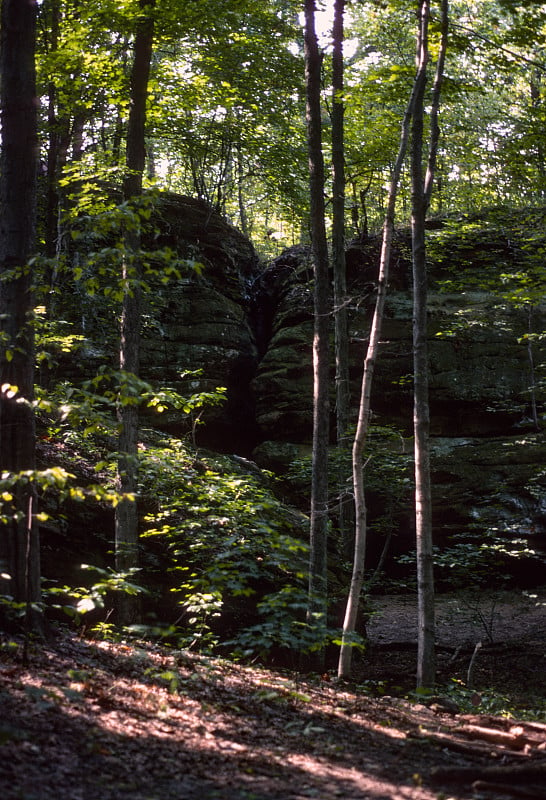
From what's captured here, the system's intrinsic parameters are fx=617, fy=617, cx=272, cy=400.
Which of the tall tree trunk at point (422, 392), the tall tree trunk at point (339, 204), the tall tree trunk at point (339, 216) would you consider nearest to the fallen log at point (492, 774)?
the tall tree trunk at point (422, 392)

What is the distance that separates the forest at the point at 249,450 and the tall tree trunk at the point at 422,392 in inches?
1.7

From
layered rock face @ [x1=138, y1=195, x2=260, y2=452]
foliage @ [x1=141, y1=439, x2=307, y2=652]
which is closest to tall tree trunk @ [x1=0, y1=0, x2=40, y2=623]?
foliage @ [x1=141, y1=439, x2=307, y2=652]

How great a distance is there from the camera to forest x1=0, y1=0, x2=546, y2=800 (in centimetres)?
488

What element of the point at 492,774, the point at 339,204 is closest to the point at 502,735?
the point at 492,774

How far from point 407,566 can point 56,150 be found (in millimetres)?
13318

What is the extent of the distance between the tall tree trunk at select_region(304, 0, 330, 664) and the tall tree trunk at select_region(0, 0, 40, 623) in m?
4.39

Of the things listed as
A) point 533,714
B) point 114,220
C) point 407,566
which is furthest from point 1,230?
point 407,566

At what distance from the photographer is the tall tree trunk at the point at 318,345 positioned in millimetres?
9211

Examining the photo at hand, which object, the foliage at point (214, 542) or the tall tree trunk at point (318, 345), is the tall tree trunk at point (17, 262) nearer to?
the foliage at point (214, 542)

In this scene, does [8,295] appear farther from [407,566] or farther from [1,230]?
[407,566]

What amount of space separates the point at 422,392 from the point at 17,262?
5605mm

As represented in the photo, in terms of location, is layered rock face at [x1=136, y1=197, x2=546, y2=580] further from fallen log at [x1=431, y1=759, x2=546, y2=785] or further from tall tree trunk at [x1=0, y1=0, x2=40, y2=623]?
fallen log at [x1=431, y1=759, x2=546, y2=785]

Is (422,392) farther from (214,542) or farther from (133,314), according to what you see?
(133,314)

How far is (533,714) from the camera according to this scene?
7980 millimetres
